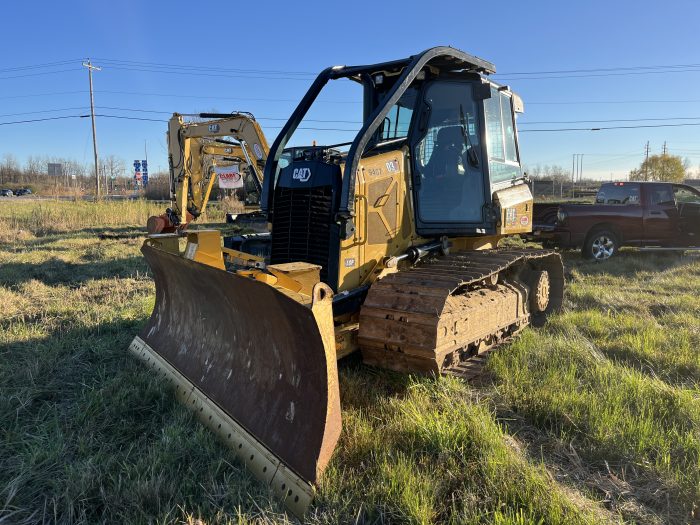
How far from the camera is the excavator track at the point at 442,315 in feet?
11.1

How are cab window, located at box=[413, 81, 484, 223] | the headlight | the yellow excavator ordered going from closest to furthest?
cab window, located at box=[413, 81, 484, 223]
the yellow excavator
the headlight

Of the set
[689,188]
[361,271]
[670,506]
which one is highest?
[689,188]

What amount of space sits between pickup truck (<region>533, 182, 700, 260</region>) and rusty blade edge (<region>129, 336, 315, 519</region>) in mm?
9379

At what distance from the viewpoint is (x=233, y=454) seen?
10.0 ft

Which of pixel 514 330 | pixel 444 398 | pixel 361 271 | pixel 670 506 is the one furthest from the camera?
pixel 514 330

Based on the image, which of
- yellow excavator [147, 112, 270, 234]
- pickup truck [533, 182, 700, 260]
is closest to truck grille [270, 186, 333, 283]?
yellow excavator [147, 112, 270, 234]

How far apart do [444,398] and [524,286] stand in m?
2.30

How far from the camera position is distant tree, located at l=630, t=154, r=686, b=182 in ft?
213

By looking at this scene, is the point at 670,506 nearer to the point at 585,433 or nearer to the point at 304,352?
the point at 585,433

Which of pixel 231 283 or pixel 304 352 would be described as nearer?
pixel 304 352

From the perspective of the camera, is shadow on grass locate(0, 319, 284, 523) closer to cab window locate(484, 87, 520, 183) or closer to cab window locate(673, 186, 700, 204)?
cab window locate(484, 87, 520, 183)

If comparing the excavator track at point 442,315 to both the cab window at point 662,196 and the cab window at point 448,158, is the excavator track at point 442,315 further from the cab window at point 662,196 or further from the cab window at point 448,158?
the cab window at point 662,196

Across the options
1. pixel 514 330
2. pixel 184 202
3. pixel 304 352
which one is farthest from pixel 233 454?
pixel 184 202

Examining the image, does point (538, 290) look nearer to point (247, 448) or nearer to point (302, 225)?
point (302, 225)
